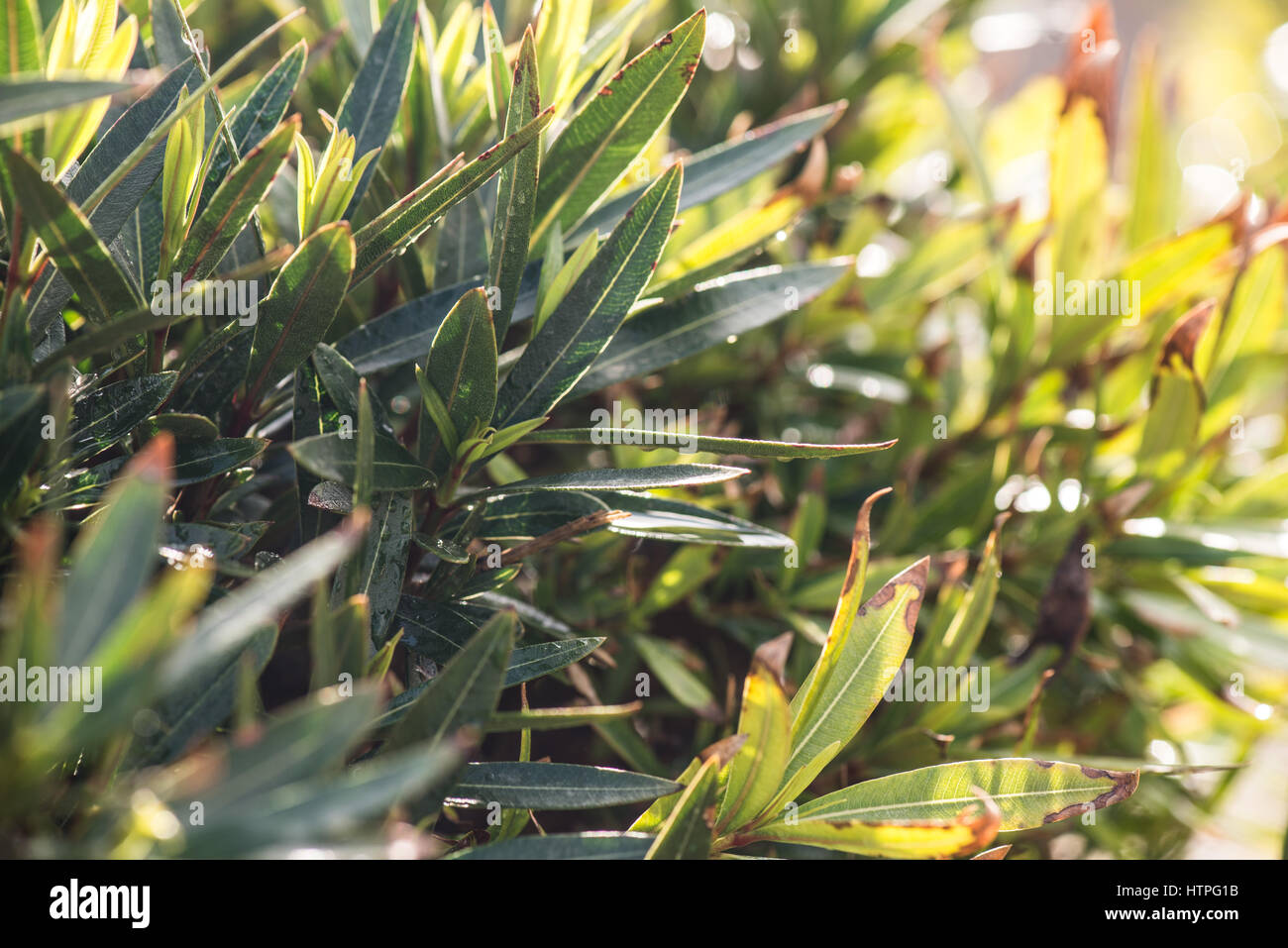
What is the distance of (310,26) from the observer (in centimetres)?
104

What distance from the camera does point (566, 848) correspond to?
1.69 ft

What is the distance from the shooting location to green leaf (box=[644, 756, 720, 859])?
20.1 inches

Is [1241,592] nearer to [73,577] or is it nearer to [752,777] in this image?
[752,777]

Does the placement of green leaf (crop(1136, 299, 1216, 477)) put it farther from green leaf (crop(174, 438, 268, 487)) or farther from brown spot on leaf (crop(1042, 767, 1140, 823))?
green leaf (crop(174, 438, 268, 487))

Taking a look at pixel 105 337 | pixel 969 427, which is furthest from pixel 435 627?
pixel 969 427

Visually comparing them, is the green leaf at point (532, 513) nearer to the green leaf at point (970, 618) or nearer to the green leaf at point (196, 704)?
the green leaf at point (196, 704)

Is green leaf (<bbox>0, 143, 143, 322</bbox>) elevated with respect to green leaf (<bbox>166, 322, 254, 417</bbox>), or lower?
elevated

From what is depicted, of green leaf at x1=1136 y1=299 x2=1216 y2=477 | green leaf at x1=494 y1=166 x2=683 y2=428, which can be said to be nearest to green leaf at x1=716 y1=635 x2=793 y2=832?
green leaf at x1=494 y1=166 x2=683 y2=428

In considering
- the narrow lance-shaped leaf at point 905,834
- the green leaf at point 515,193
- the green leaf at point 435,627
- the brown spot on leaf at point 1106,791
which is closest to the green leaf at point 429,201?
A: the green leaf at point 515,193

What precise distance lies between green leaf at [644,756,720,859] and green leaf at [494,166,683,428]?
27cm

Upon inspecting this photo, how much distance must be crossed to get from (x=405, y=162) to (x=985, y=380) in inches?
31.4
